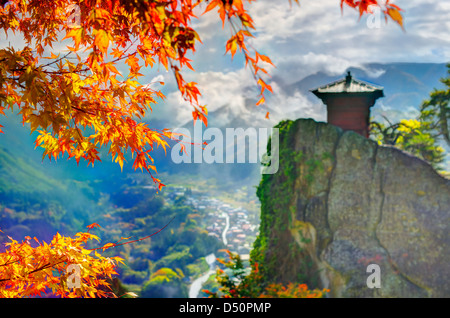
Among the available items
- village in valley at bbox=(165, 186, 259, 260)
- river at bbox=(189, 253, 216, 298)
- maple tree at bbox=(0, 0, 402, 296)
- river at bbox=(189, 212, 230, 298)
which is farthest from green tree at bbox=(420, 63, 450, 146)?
river at bbox=(189, 253, 216, 298)

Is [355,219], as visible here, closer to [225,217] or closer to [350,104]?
[350,104]

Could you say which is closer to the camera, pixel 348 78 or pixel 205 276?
pixel 348 78

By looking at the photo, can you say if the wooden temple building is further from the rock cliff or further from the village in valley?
the village in valley

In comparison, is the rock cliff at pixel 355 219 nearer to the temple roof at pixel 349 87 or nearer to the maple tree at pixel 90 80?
the temple roof at pixel 349 87

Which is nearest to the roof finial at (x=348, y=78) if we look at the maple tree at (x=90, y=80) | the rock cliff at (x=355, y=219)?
the rock cliff at (x=355, y=219)

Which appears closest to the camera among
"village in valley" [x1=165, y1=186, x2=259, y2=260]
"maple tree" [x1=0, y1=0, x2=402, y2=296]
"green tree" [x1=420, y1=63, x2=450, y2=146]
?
"maple tree" [x1=0, y1=0, x2=402, y2=296]

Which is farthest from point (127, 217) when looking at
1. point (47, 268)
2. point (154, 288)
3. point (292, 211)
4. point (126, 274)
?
point (47, 268)

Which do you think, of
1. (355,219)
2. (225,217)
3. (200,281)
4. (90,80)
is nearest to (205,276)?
(200,281)
